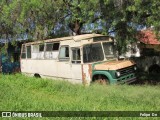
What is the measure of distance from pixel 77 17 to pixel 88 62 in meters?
4.55

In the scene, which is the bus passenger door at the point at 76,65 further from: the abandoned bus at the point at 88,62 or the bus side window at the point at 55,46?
the bus side window at the point at 55,46

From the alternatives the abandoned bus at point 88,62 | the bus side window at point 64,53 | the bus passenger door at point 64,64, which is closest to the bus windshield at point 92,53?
the abandoned bus at point 88,62

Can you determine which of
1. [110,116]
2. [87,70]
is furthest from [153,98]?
[87,70]

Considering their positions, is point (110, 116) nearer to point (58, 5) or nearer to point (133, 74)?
point (133, 74)

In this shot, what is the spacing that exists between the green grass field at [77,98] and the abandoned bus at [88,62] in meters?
1.07

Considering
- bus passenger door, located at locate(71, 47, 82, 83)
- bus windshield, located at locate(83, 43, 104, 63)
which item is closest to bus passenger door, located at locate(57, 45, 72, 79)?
bus passenger door, located at locate(71, 47, 82, 83)

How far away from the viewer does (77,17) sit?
18.3m

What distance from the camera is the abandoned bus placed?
14047 mm

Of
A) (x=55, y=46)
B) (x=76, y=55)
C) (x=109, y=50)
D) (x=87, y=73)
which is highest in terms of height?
(x=55, y=46)

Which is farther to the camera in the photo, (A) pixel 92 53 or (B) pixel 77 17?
(B) pixel 77 17

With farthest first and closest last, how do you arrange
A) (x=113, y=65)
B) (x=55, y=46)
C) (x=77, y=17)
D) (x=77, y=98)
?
(x=77, y=17) → (x=55, y=46) → (x=113, y=65) → (x=77, y=98)

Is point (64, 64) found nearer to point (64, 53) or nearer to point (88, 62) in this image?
point (64, 53)

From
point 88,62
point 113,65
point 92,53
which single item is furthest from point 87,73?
point 113,65

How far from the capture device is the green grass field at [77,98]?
910 cm
